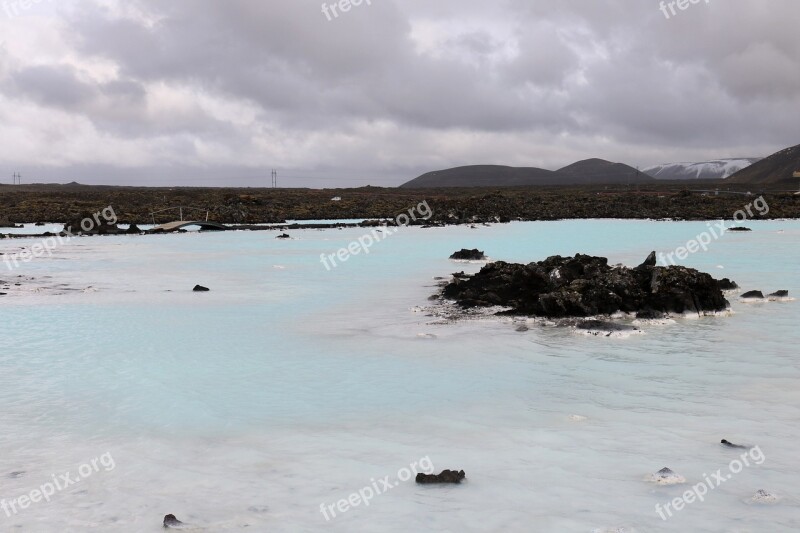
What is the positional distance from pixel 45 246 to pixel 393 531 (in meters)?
33.1

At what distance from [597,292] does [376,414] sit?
24.7 ft

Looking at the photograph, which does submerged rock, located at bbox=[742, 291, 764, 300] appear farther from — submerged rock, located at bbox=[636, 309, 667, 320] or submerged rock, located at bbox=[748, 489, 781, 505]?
submerged rock, located at bbox=[748, 489, 781, 505]

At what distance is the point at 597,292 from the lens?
14.3m

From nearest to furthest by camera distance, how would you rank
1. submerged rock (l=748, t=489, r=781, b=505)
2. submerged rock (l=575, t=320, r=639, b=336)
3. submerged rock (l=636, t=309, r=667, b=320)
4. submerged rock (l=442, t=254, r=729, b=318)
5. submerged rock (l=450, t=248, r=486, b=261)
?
submerged rock (l=748, t=489, r=781, b=505)
submerged rock (l=575, t=320, r=639, b=336)
submerged rock (l=636, t=309, r=667, b=320)
submerged rock (l=442, t=254, r=729, b=318)
submerged rock (l=450, t=248, r=486, b=261)

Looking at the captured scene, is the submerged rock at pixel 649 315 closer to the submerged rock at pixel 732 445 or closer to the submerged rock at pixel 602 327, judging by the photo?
the submerged rock at pixel 602 327

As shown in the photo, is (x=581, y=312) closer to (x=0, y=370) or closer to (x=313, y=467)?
(x=313, y=467)

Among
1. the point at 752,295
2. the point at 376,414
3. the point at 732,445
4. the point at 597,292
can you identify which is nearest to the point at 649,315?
the point at 597,292

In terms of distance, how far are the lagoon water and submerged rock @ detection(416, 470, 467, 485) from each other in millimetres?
107

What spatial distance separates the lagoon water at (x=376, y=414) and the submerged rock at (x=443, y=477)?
11 centimetres

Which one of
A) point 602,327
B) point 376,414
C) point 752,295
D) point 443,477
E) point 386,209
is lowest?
point 376,414

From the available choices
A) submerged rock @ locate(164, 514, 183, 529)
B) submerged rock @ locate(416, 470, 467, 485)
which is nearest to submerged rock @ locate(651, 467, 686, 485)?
submerged rock @ locate(416, 470, 467, 485)

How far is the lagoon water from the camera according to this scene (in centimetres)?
564

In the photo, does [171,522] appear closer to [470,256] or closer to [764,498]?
[764,498]

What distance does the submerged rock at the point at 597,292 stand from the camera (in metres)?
14.1
